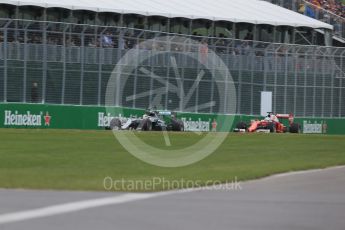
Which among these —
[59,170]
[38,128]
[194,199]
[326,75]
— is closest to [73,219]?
[194,199]

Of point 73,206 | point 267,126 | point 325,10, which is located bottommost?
point 73,206

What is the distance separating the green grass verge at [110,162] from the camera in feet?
51.4

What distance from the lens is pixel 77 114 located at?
39031 mm

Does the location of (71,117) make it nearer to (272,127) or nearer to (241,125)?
(241,125)

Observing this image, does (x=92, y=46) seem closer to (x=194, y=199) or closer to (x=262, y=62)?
(x=262, y=62)

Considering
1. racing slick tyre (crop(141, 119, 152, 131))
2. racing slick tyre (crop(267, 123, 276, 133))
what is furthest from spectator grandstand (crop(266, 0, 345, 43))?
racing slick tyre (crop(141, 119, 152, 131))

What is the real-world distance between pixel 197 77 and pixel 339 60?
320 inches

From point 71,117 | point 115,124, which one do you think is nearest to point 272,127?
point 115,124

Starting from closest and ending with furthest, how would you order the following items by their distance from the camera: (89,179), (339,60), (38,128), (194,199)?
(194,199) → (89,179) → (38,128) → (339,60)

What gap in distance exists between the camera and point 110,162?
19.5 metres

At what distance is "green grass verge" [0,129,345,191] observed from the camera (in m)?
15.7

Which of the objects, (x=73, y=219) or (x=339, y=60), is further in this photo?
(x=339, y=60)

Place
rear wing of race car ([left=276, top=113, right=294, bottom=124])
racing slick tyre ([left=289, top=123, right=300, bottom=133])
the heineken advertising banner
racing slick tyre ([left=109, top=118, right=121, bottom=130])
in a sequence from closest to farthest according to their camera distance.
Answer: racing slick tyre ([left=109, top=118, right=121, bottom=130]) < the heineken advertising banner < racing slick tyre ([left=289, top=123, right=300, bottom=133]) < rear wing of race car ([left=276, top=113, right=294, bottom=124])

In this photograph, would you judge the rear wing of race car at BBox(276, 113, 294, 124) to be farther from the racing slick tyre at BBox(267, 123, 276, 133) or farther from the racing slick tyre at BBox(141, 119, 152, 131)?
the racing slick tyre at BBox(141, 119, 152, 131)
